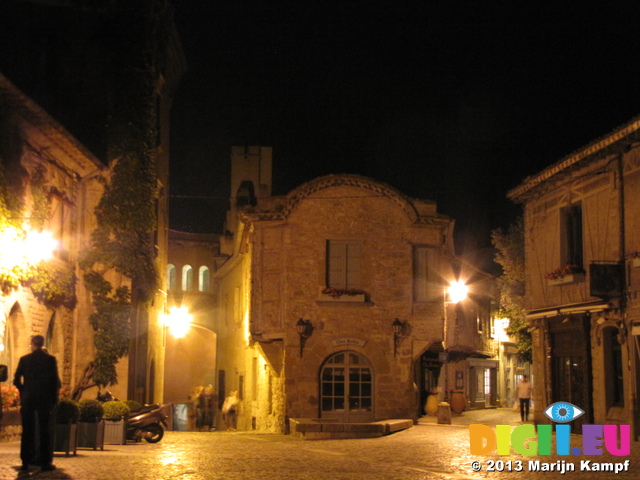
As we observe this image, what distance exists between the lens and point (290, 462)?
14.2 m

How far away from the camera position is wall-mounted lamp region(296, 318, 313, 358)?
27123 millimetres

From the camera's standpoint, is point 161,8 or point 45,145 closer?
point 45,145

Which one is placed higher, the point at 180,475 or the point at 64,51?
the point at 64,51

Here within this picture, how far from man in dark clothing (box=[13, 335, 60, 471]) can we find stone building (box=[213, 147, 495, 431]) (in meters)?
16.0

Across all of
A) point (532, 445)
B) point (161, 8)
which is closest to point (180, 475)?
point (532, 445)

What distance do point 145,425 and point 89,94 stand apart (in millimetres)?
9870

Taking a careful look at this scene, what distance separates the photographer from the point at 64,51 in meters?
23.8

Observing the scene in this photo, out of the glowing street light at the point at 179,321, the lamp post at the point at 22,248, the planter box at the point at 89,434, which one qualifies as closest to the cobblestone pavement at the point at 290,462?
the planter box at the point at 89,434

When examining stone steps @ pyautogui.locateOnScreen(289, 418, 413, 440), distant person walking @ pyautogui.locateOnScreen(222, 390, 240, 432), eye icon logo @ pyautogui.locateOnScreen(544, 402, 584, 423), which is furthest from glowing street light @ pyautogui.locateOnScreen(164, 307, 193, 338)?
eye icon logo @ pyautogui.locateOnScreen(544, 402, 584, 423)

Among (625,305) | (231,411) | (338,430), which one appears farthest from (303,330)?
(625,305)

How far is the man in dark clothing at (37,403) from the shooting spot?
11.3 meters

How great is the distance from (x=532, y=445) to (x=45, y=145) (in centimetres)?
1242

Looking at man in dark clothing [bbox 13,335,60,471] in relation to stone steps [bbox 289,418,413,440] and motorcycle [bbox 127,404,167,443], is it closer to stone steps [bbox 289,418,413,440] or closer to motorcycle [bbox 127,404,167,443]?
motorcycle [bbox 127,404,167,443]

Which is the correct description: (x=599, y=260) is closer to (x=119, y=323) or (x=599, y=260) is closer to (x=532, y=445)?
(x=532, y=445)
